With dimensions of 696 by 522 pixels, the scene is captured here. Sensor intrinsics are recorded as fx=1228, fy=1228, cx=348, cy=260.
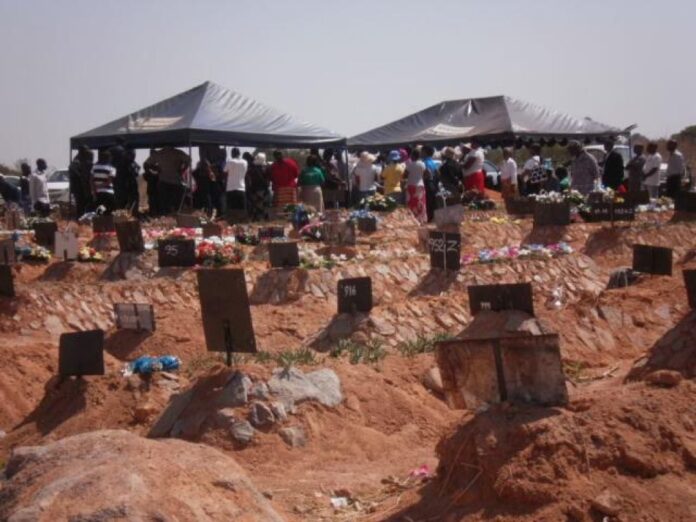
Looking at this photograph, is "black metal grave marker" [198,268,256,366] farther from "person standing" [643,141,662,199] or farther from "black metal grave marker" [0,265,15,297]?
"person standing" [643,141,662,199]

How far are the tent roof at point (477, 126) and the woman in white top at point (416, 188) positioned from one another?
580cm

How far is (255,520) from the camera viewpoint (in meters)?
6.02

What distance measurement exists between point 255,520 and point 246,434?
3206 mm

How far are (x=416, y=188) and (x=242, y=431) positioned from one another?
1667cm

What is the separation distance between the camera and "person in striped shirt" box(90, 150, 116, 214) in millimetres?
25016

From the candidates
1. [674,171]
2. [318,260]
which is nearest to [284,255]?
[318,260]

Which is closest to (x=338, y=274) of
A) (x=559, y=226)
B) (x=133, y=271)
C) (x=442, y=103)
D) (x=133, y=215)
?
(x=133, y=271)

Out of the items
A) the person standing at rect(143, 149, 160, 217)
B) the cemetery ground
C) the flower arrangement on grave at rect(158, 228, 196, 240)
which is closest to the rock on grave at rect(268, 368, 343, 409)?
the cemetery ground

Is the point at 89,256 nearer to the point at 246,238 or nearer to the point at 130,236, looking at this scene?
the point at 130,236

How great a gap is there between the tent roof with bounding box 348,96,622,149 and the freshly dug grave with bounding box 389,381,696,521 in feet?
79.7

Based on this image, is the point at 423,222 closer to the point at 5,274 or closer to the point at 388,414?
the point at 5,274

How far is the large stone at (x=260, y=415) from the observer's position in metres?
9.32

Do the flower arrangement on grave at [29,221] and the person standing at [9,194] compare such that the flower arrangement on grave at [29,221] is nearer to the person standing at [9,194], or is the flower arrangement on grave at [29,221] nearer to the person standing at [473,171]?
the person standing at [9,194]

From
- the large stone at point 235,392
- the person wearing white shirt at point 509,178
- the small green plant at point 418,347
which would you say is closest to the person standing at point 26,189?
the person wearing white shirt at point 509,178
